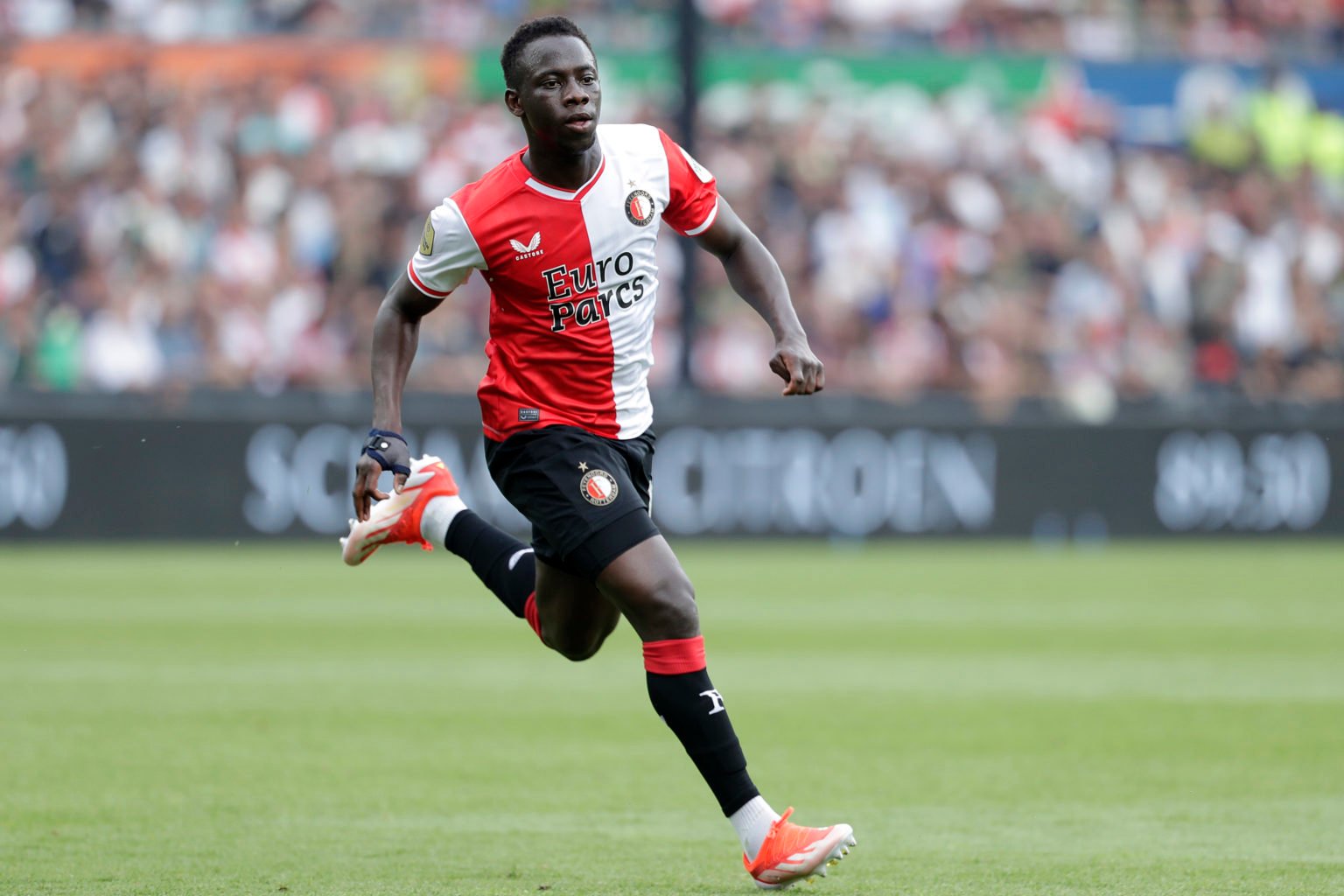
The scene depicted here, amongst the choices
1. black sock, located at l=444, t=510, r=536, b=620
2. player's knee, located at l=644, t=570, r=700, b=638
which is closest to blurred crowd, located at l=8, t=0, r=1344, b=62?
black sock, located at l=444, t=510, r=536, b=620

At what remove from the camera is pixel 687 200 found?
18.1 feet

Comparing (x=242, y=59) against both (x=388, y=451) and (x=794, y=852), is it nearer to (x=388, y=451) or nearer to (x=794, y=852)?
(x=388, y=451)

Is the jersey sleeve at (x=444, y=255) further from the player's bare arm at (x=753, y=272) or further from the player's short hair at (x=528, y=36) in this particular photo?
the player's bare arm at (x=753, y=272)

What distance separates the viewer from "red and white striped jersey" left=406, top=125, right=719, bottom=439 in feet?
17.3

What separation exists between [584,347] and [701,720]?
1.15 m

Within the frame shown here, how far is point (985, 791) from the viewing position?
6355 mm

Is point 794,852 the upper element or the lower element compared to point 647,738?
upper

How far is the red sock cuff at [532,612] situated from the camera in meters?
5.98

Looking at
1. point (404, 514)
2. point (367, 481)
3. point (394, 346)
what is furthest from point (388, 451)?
point (404, 514)

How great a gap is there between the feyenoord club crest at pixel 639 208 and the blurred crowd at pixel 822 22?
12.7 metres

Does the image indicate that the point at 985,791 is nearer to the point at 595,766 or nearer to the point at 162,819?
the point at 595,766

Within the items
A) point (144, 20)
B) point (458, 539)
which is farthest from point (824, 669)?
point (144, 20)

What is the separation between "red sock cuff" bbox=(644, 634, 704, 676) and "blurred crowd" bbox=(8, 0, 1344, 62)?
13.4 meters

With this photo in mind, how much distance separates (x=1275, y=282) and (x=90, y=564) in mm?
11760
